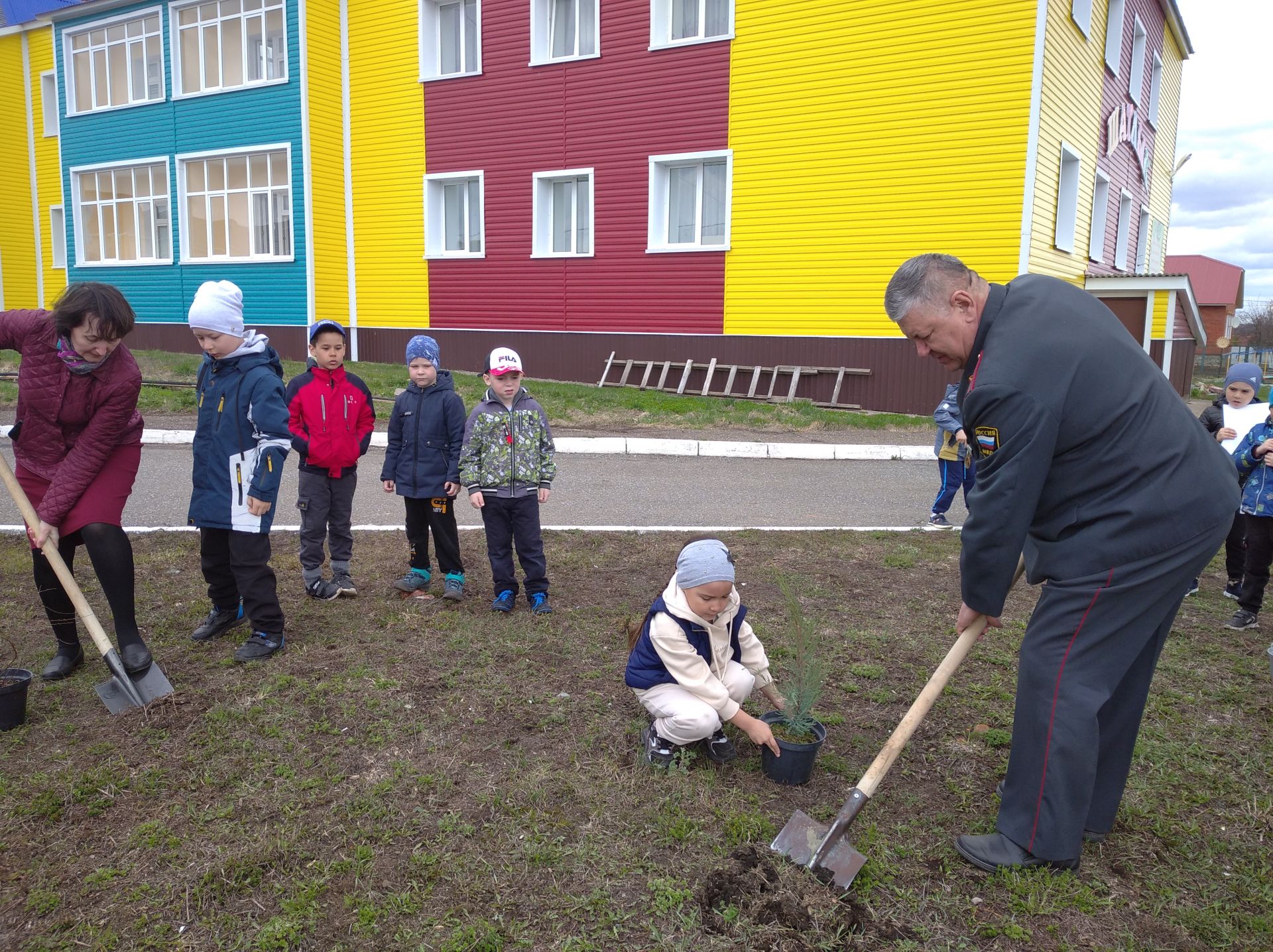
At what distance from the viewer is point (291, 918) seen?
2.68 m

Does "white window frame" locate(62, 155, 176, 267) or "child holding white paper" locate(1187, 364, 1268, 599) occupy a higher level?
"white window frame" locate(62, 155, 176, 267)

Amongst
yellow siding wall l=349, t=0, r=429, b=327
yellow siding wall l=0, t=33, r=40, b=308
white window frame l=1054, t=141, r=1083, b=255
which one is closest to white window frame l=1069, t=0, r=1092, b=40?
white window frame l=1054, t=141, r=1083, b=255

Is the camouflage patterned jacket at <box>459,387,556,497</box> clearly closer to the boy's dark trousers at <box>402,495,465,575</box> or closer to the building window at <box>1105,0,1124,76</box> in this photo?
the boy's dark trousers at <box>402,495,465,575</box>

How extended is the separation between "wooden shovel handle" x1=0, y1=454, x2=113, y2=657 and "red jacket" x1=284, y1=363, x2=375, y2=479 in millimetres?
1606

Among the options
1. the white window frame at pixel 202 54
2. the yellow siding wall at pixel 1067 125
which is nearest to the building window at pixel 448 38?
the white window frame at pixel 202 54

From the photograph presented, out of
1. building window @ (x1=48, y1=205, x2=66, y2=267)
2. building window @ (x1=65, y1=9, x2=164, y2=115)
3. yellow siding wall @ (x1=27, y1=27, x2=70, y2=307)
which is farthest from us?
building window @ (x1=48, y1=205, x2=66, y2=267)

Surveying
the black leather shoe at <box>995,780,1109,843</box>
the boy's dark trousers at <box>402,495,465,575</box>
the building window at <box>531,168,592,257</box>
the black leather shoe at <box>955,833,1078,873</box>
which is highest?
the building window at <box>531,168,592,257</box>

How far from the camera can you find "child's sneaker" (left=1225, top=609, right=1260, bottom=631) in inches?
213

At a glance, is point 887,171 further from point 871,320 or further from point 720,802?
point 720,802

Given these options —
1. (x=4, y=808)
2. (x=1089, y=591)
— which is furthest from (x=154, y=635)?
(x=1089, y=591)

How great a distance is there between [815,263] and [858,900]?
1438 cm

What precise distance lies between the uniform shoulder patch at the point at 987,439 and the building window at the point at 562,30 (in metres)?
17.0

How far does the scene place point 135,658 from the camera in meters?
4.17

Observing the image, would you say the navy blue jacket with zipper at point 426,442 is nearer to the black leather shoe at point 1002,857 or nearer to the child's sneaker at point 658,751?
the child's sneaker at point 658,751
